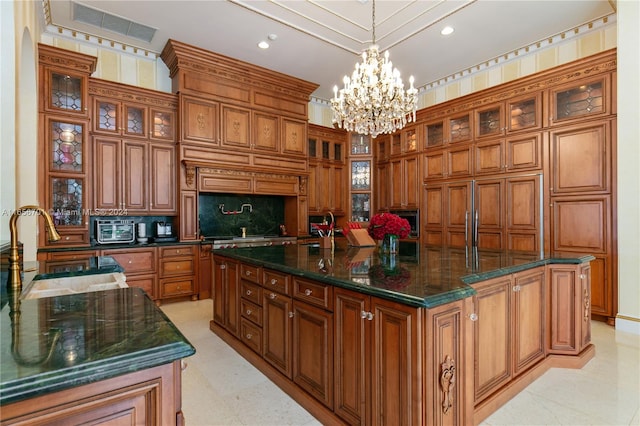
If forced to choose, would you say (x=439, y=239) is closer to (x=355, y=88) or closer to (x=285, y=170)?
(x=285, y=170)

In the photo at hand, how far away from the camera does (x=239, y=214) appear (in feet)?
18.2

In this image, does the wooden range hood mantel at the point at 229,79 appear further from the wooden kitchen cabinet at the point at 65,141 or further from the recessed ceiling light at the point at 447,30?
the recessed ceiling light at the point at 447,30

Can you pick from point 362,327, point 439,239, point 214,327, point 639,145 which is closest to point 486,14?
point 639,145

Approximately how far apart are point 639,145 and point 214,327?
4908mm

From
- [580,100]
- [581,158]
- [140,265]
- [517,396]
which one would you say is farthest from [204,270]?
[580,100]


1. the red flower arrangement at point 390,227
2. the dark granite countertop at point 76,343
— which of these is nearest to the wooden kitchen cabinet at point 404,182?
the red flower arrangement at point 390,227

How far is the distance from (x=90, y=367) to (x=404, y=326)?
119 cm

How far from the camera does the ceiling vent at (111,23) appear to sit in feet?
12.3

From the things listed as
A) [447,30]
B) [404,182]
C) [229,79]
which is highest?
[447,30]

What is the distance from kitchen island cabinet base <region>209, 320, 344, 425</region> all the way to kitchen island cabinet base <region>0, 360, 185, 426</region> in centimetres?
126

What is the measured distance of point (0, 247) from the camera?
4.70ft

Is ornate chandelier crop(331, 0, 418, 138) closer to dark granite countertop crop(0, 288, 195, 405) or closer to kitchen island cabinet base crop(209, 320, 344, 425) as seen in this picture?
kitchen island cabinet base crop(209, 320, 344, 425)

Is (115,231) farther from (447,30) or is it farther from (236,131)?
(447,30)

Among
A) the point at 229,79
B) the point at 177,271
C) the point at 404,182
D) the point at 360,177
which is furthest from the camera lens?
the point at 360,177
